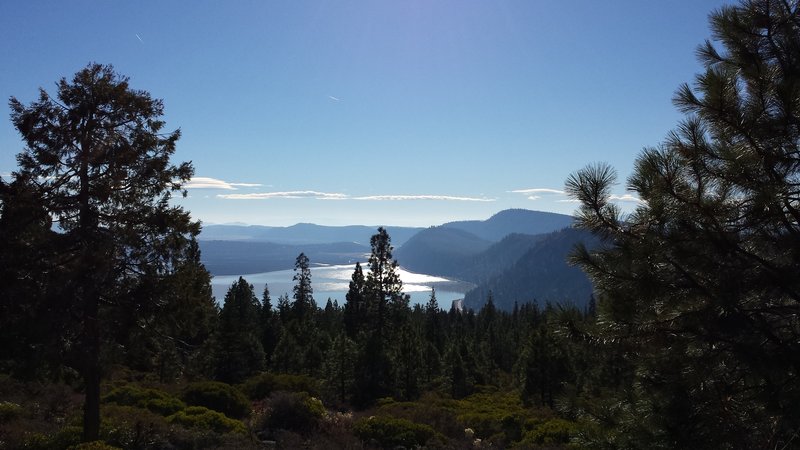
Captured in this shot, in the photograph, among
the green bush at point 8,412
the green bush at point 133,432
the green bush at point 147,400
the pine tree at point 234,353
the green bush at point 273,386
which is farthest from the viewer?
the pine tree at point 234,353

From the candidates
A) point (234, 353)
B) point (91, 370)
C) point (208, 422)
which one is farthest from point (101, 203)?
point (234, 353)

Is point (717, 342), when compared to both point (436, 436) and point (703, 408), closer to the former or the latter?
point (703, 408)

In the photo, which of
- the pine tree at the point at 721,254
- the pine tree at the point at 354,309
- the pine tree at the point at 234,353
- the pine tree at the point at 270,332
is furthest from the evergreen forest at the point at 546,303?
the pine tree at the point at 354,309

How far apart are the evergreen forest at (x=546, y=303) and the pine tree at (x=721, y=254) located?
16 millimetres

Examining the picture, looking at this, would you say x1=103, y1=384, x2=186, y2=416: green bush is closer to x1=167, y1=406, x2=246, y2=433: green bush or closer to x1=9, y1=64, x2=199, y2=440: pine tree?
x1=167, y1=406, x2=246, y2=433: green bush

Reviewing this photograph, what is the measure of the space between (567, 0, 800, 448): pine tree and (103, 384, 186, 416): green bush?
17.8m

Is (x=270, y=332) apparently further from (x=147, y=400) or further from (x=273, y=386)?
(x=147, y=400)

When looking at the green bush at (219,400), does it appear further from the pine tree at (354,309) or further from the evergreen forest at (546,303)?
the pine tree at (354,309)

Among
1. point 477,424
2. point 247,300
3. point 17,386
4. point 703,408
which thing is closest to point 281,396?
point 477,424

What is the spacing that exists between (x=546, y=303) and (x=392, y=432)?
10780 millimetres

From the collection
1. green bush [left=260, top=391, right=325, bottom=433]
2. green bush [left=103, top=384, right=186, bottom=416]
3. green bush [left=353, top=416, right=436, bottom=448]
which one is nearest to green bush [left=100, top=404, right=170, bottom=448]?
green bush [left=103, top=384, right=186, bottom=416]

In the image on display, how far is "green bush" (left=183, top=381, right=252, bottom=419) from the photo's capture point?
64.8 ft

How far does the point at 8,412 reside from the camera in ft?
47.1

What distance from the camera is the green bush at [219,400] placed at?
19.8 meters
